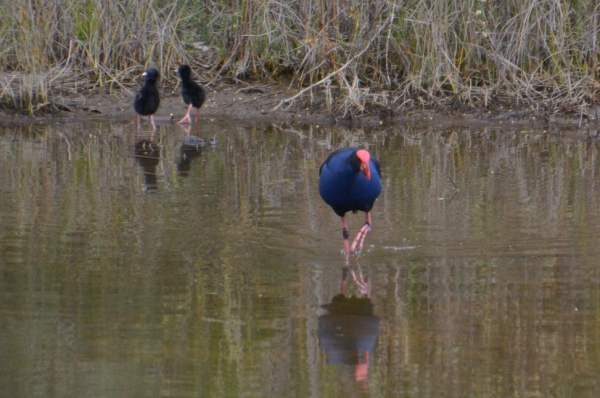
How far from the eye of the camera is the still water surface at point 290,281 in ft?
14.0

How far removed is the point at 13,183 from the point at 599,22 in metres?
7.17

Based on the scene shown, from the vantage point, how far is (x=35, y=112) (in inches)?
487

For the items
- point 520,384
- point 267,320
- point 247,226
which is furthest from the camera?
point 247,226

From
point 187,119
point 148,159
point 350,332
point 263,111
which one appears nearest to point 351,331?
point 350,332

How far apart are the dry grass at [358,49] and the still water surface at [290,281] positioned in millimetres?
2863

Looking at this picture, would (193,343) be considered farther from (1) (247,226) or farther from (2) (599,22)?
(2) (599,22)

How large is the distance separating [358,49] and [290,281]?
24.1 feet

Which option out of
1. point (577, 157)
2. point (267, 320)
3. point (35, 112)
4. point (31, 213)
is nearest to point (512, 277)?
point (267, 320)

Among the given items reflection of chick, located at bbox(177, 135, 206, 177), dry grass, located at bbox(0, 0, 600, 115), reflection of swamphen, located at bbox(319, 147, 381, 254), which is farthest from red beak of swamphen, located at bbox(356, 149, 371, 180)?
dry grass, located at bbox(0, 0, 600, 115)

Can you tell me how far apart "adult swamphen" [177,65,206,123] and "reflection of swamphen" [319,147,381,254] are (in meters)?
5.81

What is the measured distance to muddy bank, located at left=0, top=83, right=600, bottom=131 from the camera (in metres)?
12.0

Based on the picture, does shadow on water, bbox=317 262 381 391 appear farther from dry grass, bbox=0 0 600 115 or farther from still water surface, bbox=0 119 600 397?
dry grass, bbox=0 0 600 115

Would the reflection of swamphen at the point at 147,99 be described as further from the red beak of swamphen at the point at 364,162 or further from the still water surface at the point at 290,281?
the red beak of swamphen at the point at 364,162

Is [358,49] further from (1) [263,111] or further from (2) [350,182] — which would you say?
(2) [350,182]
